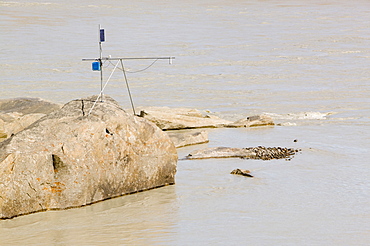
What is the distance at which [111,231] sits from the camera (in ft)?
21.9

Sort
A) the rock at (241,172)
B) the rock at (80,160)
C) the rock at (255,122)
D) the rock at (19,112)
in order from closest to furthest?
the rock at (80,160)
the rock at (241,172)
the rock at (19,112)
the rock at (255,122)

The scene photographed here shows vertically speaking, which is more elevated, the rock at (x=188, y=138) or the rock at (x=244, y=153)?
the rock at (x=244, y=153)

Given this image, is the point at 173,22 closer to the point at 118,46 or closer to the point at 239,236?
the point at 118,46

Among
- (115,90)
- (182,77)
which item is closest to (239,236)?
(115,90)

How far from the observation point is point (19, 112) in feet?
42.7

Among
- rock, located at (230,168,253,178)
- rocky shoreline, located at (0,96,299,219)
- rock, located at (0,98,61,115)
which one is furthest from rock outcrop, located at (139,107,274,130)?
rock, located at (230,168,253,178)

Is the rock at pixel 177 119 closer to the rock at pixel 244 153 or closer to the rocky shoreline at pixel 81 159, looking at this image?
the rock at pixel 244 153

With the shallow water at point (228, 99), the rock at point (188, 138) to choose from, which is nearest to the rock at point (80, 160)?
the shallow water at point (228, 99)

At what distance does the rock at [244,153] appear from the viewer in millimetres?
9930

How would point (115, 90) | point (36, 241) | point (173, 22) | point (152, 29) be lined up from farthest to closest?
point (173, 22) < point (152, 29) < point (115, 90) < point (36, 241)

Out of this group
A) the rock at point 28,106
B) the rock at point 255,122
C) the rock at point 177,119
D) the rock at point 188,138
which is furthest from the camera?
the rock at point 28,106

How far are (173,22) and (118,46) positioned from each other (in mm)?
11526

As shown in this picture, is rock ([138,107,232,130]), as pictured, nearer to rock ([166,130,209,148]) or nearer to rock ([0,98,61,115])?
rock ([166,130,209,148])

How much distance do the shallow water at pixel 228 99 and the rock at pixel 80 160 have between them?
0.19 m
